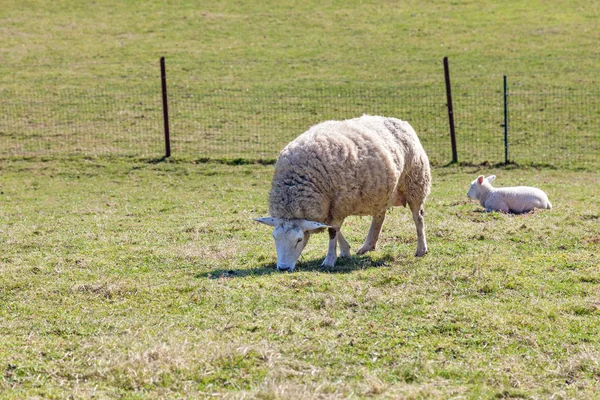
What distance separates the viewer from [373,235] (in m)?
9.84

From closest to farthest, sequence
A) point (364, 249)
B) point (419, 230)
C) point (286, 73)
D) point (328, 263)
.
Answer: point (328, 263) → point (419, 230) → point (364, 249) → point (286, 73)

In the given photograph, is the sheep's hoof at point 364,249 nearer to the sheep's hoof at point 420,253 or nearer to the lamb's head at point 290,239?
the sheep's hoof at point 420,253

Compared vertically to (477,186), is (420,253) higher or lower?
lower

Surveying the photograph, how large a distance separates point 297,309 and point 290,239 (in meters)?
1.59

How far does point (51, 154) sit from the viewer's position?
18609 mm

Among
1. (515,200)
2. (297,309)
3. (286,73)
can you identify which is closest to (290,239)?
(297,309)

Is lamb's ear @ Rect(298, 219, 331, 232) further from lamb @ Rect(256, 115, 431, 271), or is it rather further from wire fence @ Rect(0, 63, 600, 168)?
wire fence @ Rect(0, 63, 600, 168)

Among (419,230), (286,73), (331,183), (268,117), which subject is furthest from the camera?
(286,73)

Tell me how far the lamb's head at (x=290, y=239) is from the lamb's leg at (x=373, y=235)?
1.19 m

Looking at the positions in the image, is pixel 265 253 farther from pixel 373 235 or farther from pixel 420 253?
pixel 420 253

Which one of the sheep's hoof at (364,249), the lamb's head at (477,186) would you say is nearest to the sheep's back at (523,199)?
the lamb's head at (477,186)

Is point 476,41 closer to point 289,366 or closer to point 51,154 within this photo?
point 51,154

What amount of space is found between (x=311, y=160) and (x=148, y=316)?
2731mm

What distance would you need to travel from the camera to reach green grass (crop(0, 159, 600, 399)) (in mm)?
5672
